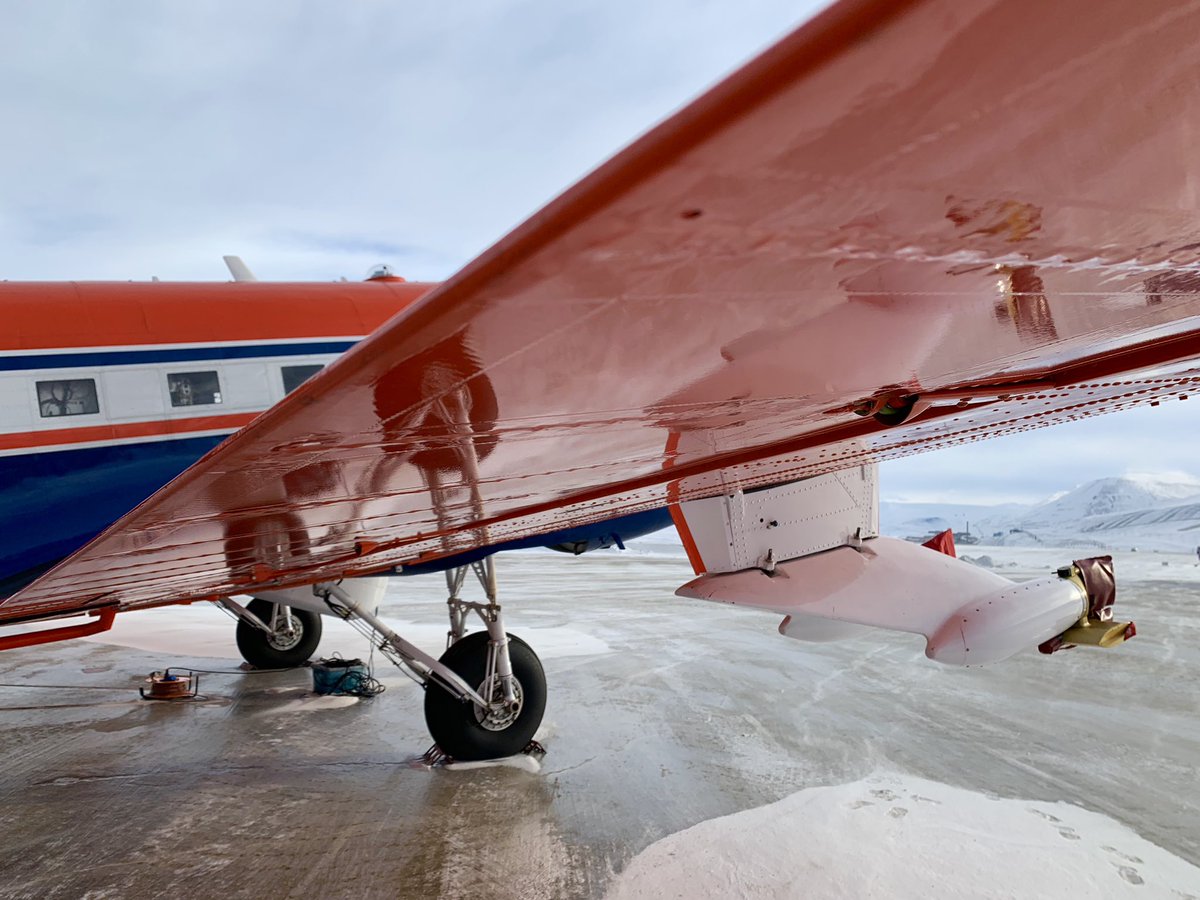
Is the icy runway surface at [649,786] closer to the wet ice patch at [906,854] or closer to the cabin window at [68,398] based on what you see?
the wet ice patch at [906,854]

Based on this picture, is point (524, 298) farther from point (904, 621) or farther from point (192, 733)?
point (192, 733)

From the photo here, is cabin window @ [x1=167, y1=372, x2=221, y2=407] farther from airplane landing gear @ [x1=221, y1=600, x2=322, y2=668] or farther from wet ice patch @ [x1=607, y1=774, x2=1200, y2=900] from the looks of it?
airplane landing gear @ [x1=221, y1=600, x2=322, y2=668]

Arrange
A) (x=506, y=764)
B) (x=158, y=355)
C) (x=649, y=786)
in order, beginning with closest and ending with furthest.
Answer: (x=158, y=355), (x=649, y=786), (x=506, y=764)

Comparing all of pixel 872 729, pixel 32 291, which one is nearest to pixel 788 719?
pixel 872 729

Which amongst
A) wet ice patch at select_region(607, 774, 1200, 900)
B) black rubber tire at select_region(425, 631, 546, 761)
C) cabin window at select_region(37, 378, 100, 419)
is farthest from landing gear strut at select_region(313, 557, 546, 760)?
cabin window at select_region(37, 378, 100, 419)

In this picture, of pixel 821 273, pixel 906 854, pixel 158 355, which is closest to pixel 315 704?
pixel 158 355

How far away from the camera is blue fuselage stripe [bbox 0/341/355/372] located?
14.3ft

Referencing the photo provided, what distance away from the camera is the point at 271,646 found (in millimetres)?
9547

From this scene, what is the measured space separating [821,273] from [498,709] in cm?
554

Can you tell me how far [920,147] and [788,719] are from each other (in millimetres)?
6725

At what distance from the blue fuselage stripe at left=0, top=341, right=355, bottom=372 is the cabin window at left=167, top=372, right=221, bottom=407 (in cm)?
9

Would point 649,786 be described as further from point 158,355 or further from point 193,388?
point 158,355

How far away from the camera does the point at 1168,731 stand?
6664 mm

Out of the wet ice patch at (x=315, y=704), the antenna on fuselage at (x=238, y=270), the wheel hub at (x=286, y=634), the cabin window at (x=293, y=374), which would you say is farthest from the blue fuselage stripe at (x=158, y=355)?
the wheel hub at (x=286, y=634)
